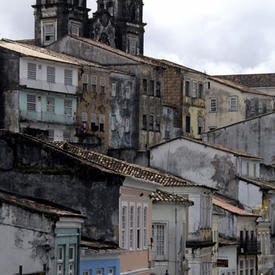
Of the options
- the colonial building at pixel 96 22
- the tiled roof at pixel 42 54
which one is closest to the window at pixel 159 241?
the tiled roof at pixel 42 54

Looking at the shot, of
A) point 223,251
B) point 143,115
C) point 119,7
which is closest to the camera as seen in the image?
point 223,251

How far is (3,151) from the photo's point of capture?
1741 inches

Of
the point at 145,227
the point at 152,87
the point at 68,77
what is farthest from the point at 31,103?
the point at 145,227

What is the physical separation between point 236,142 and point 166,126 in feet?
76.0

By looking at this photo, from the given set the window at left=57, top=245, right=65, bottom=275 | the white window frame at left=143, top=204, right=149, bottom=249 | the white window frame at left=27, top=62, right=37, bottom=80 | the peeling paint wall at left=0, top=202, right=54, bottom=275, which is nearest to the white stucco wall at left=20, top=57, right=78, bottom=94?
the white window frame at left=27, top=62, right=37, bottom=80

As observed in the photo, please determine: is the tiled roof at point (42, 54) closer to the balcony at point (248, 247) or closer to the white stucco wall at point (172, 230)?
the balcony at point (248, 247)

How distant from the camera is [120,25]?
144m

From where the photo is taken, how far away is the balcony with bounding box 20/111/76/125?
94694mm

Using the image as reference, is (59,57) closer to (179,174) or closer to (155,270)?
(179,174)

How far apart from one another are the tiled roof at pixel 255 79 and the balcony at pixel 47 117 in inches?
2005

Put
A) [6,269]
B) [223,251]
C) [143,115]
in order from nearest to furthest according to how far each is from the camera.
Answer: [6,269] → [223,251] → [143,115]

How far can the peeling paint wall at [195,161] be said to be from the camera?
77188mm

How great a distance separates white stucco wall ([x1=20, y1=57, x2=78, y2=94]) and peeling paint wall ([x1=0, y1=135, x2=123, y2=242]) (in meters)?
50.9

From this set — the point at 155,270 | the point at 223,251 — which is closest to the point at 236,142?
the point at 223,251
